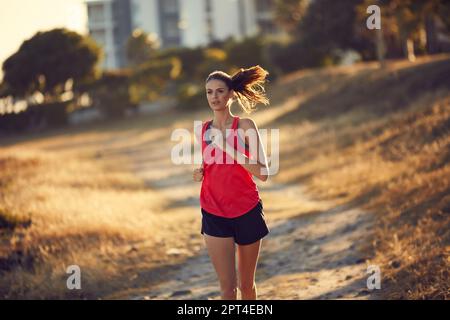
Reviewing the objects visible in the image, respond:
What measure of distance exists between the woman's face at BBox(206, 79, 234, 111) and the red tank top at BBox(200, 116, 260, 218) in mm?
156

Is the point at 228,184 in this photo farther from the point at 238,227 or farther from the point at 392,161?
the point at 392,161

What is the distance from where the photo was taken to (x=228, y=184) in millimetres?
5191

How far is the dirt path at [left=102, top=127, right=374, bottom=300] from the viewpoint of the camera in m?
7.68

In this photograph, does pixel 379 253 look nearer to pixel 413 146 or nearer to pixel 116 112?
pixel 413 146

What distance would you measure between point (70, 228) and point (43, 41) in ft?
71.5

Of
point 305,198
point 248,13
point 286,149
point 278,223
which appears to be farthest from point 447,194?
point 248,13

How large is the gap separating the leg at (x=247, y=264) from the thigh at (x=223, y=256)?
0.44 feet

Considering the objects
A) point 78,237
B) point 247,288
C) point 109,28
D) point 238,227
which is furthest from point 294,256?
point 109,28

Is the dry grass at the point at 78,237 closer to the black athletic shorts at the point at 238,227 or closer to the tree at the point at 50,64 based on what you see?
the black athletic shorts at the point at 238,227

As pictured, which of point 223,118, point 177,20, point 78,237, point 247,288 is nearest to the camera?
point 223,118

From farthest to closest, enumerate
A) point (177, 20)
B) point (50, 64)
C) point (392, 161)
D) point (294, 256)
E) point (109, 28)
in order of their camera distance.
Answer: point (109, 28) → point (177, 20) → point (50, 64) → point (392, 161) → point (294, 256)

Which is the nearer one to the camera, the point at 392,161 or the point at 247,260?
the point at 247,260

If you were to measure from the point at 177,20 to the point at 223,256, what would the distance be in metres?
85.8
